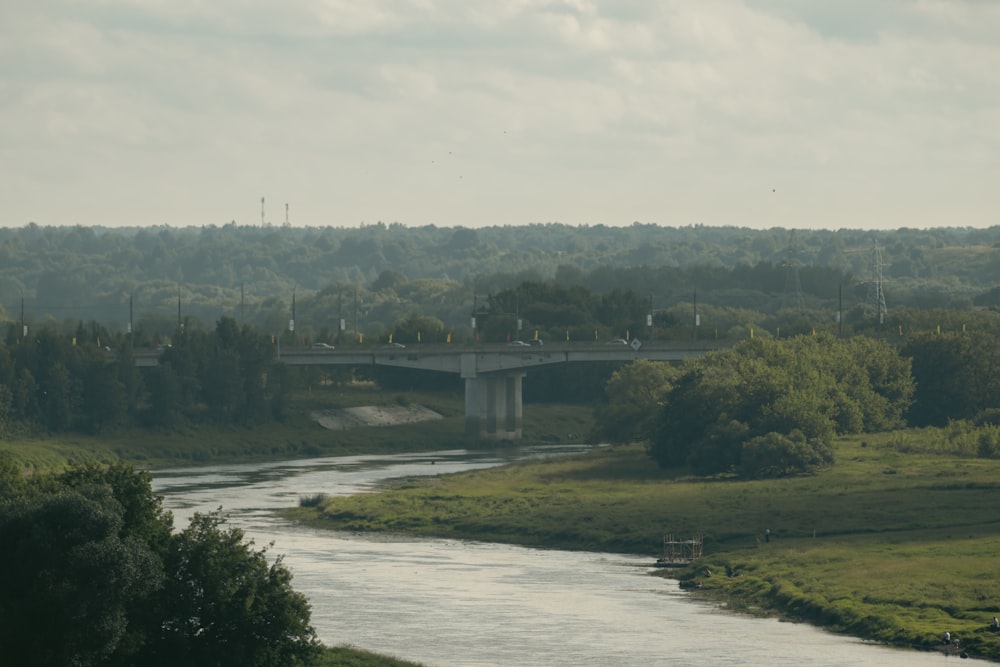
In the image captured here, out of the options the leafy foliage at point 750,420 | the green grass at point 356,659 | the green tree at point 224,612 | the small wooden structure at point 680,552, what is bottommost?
the green grass at point 356,659

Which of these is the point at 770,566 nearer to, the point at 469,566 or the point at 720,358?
the point at 469,566

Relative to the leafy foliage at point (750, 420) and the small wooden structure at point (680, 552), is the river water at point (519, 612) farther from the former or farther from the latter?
the leafy foliage at point (750, 420)

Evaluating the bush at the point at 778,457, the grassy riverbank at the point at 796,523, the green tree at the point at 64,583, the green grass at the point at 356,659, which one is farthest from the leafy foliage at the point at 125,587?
the bush at the point at 778,457

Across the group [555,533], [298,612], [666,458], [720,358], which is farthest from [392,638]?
[720,358]

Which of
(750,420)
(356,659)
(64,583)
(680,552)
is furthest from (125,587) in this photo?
(750,420)

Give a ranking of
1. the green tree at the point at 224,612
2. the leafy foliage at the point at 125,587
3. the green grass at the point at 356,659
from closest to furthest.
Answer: the leafy foliage at the point at 125,587
the green tree at the point at 224,612
the green grass at the point at 356,659

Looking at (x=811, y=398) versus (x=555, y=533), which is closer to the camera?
(x=555, y=533)

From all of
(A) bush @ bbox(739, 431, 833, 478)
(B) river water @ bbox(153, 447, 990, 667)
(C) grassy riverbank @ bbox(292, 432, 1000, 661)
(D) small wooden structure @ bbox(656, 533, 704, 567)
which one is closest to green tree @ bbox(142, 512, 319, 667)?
(B) river water @ bbox(153, 447, 990, 667)

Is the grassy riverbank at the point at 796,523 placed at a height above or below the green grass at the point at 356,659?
above
